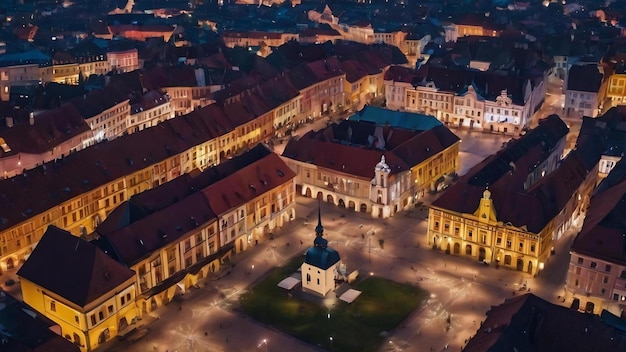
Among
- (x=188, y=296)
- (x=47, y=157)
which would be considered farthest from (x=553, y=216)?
(x=47, y=157)

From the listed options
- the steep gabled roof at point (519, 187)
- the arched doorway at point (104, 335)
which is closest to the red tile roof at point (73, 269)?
the arched doorway at point (104, 335)

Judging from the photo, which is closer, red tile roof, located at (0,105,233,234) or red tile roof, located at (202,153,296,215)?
red tile roof, located at (0,105,233,234)

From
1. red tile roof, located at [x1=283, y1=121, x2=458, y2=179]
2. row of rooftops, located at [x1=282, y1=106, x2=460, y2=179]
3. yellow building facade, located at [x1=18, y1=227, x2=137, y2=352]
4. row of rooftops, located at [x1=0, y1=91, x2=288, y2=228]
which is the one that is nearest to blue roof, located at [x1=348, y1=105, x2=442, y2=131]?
row of rooftops, located at [x1=282, y1=106, x2=460, y2=179]

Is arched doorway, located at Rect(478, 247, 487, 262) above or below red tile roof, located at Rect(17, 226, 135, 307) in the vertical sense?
below

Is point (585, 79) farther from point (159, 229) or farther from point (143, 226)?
point (143, 226)

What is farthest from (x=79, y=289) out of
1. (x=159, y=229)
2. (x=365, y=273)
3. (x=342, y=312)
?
(x=365, y=273)

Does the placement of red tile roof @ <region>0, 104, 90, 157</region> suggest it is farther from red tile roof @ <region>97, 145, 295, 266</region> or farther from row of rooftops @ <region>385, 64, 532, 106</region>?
row of rooftops @ <region>385, 64, 532, 106</region>

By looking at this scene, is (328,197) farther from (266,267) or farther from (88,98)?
(88,98)
